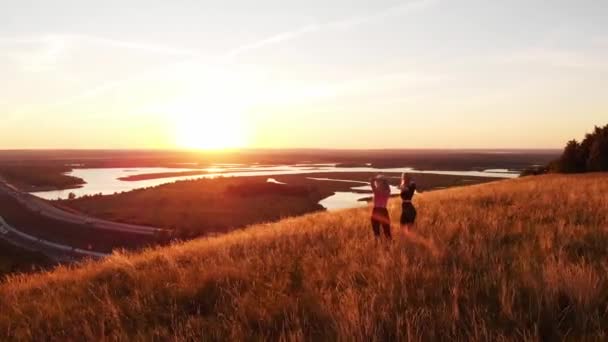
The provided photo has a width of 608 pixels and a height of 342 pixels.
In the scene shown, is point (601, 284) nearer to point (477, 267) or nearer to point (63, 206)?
point (477, 267)

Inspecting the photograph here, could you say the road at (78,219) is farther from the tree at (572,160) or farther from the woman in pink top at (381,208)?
the woman in pink top at (381,208)

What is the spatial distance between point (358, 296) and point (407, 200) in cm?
496

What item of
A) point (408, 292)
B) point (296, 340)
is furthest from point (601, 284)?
point (296, 340)

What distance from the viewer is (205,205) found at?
2576 inches

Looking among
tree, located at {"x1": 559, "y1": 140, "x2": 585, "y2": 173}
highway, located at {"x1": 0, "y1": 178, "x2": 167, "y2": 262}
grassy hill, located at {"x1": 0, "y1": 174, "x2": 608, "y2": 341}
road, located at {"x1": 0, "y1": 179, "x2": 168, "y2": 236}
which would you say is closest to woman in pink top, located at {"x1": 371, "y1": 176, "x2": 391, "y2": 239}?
grassy hill, located at {"x1": 0, "y1": 174, "x2": 608, "y2": 341}

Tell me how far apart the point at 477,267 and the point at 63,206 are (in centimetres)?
7743

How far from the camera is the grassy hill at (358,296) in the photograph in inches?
127

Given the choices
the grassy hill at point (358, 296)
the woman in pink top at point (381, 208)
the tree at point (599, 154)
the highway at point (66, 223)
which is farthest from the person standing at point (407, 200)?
the highway at point (66, 223)

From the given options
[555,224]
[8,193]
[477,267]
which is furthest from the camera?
[8,193]

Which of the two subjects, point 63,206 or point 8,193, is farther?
point 8,193

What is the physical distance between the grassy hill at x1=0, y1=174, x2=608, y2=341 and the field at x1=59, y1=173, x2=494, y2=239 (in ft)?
135

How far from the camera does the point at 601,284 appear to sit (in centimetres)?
370

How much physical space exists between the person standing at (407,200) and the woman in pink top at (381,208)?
31cm

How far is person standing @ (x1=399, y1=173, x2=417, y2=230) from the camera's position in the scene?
8.29 m
